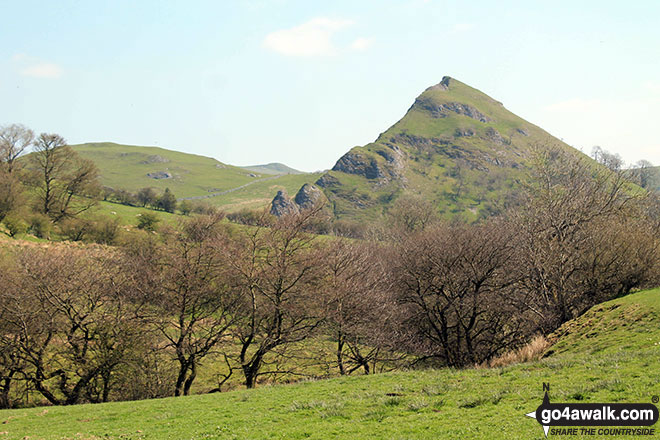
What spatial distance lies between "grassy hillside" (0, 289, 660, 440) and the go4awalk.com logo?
420 millimetres

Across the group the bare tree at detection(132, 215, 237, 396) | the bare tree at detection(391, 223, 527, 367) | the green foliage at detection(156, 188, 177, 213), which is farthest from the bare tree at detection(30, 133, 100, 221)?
the bare tree at detection(391, 223, 527, 367)

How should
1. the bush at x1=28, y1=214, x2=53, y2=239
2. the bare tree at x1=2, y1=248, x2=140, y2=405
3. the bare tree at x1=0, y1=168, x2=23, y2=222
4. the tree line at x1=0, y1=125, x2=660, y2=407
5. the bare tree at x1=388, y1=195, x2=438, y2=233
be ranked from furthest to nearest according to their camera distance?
the bare tree at x1=388, y1=195, x2=438, y2=233 → the bush at x1=28, y1=214, x2=53, y2=239 → the bare tree at x1=0, y1=168, x2=23, y2=222 → the tree line at x1=0, y1=125, x2=660, y2=407 → the bare tree at x1=2, y1=248, x2=140, y2=405

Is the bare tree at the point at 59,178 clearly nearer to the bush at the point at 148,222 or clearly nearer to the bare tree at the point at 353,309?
the bush at the point at 148,222

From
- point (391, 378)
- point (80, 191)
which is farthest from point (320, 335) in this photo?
point (80, 191)

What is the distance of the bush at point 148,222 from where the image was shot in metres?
84.1

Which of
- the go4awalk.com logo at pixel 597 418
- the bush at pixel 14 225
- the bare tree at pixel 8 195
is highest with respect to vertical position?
the bare tree at pixel 8 195

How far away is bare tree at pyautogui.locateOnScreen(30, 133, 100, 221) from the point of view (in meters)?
74.8

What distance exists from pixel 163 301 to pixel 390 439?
83.6 feet

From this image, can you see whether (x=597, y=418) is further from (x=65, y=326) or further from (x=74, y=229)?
(x=74, y=229)

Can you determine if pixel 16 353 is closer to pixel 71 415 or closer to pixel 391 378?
pixel 71 415

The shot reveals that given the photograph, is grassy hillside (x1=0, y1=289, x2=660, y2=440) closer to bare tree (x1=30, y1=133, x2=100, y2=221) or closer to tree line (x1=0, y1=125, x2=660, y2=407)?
tree line (x1=0, y1=125, x2=660, y2=407)

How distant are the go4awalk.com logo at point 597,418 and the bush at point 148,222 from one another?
275 ft

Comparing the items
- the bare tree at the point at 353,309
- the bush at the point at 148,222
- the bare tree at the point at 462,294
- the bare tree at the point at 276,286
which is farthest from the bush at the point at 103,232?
the bare tree at the point at 462,294

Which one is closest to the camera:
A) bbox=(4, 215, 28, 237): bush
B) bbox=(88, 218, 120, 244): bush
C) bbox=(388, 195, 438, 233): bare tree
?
bbox=(4, 215, 28, 237): bush
